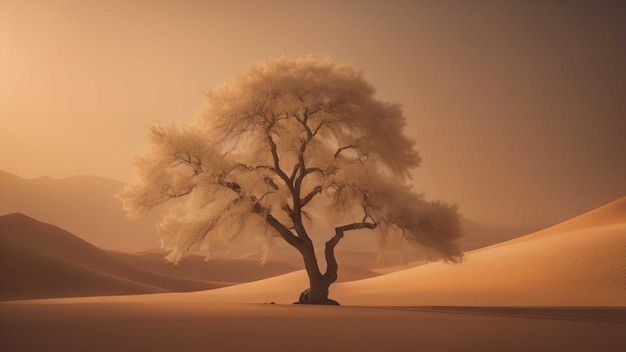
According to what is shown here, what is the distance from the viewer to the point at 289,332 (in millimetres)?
8688

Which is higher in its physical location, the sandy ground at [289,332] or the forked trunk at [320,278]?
the forked trunk at [320,278]

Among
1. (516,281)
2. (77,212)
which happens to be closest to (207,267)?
(516,281)

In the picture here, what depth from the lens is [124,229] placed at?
162 metres

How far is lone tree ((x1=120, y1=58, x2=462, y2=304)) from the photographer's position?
17312mm

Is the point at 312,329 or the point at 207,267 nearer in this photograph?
the point at 312,329

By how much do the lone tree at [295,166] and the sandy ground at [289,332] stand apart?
5652mm

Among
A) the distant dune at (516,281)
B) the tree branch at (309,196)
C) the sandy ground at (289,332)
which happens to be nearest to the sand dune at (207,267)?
the distant dune at (516,281)

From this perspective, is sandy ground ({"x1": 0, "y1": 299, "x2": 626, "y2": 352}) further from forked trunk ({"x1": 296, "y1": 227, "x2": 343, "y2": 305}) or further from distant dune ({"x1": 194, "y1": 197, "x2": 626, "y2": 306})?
distant dune ({"x1": 194, "y1": 197, "x2": 626, "y2": 306})

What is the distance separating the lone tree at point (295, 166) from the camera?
56.8 ft

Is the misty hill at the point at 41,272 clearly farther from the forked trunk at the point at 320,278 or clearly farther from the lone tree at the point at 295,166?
the forked trunk at the point at 320,278

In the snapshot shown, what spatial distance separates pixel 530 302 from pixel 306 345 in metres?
14.3

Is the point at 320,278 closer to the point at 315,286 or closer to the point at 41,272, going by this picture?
the point at 315,286

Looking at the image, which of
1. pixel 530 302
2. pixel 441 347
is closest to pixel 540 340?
pixel 441 347

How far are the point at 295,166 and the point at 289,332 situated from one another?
421 inches
